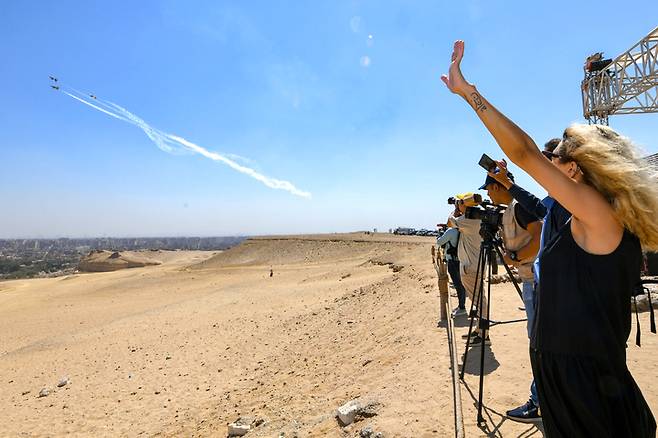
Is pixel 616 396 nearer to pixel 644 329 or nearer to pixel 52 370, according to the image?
pixel 644 329

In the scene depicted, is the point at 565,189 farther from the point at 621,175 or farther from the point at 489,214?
the point at 489,214

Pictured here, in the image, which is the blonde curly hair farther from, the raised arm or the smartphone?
the smartphone

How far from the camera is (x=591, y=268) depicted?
166cm

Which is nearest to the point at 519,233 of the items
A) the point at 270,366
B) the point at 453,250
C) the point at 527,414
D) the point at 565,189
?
the point at 527,414

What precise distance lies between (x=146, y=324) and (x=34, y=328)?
6355 mm

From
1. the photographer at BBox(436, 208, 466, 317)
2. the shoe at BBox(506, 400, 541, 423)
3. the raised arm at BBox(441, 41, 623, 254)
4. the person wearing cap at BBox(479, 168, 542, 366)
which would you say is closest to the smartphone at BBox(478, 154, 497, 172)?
the person wearing cap at BBox(479, 168, 542, 366)

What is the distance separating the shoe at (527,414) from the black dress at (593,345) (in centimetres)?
220

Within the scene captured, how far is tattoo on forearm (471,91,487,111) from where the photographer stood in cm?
171

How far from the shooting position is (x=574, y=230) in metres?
1.74

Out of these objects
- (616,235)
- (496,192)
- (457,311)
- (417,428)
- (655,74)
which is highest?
(655,74)

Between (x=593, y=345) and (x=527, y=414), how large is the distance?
246 cm

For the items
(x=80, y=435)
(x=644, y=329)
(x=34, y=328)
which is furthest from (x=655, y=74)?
(x=34, y=328)

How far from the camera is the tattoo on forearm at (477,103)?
171 centimetres

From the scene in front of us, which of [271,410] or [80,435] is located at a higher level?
[271,410]
